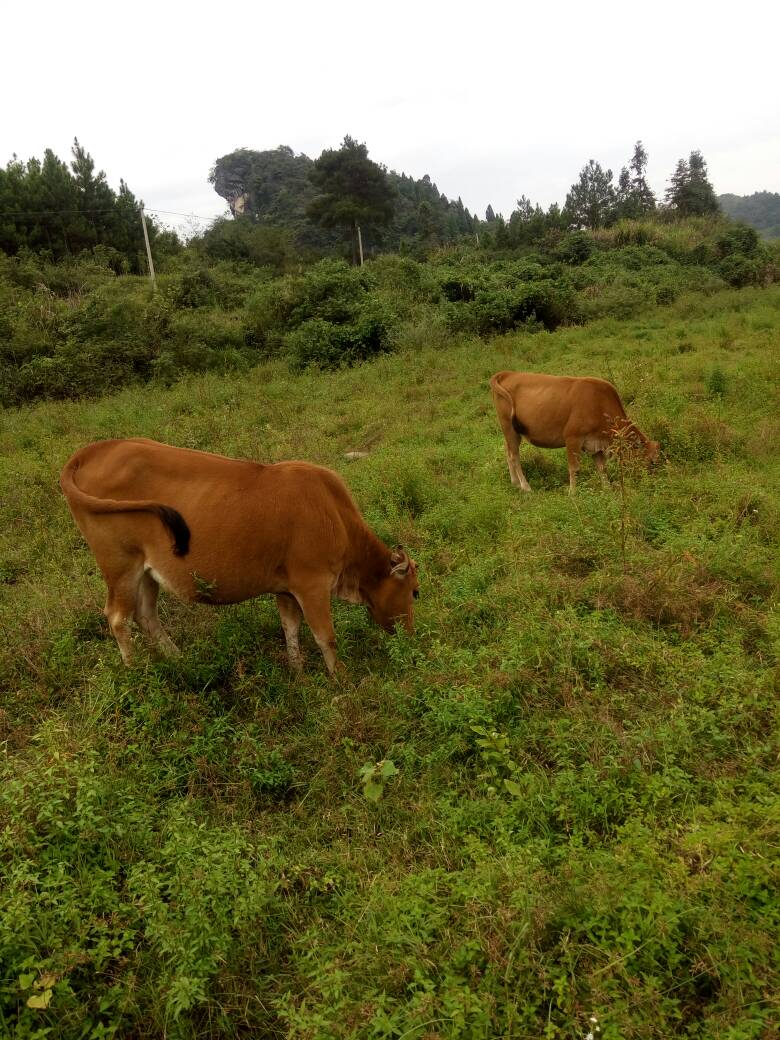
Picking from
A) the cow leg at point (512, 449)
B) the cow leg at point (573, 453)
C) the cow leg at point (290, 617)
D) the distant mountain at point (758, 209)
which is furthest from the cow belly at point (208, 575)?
the distant mountain at point (758, 209)

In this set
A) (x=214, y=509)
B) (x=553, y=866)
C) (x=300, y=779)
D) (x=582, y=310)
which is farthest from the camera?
(x=582, y=310)

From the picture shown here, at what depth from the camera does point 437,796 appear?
350 cm

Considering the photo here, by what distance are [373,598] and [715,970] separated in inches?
131

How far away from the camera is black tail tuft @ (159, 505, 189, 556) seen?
4.37 meters

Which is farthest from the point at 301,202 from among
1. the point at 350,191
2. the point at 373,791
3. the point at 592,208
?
the point at 373,791

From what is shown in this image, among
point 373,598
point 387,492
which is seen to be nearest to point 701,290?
point 387,492

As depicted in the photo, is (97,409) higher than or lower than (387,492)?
higher

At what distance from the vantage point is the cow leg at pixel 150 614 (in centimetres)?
492

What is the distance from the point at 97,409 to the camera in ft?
48.0

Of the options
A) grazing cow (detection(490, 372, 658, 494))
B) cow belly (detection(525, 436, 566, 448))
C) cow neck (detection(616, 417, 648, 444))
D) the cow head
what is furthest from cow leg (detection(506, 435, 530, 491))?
the cow head

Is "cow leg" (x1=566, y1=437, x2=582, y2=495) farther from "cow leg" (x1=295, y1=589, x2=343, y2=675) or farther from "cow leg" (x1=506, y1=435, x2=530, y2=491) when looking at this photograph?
"cow leg" (x1=295, y1=589, x2=343, y2=675)

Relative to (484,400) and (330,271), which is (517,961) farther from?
(330,271)

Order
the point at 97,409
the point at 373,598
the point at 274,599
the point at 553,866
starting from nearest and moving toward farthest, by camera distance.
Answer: the point at 553,866
the point at 373,598
the point at 274,599
the point at 97,409

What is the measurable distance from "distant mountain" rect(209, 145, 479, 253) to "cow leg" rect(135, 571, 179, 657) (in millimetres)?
38469
